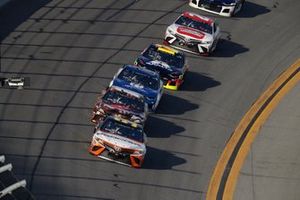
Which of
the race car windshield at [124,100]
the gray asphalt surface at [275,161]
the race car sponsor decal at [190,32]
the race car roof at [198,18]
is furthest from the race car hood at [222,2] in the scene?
the race car windshield at [124,100]

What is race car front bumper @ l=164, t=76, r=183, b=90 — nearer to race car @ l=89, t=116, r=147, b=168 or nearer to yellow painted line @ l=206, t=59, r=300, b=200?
yellow painted line @ l=206, t=59, r=300, b=200

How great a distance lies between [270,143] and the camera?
99.9ft

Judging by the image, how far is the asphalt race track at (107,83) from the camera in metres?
26.2

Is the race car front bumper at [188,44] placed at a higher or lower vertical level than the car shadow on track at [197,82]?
higher

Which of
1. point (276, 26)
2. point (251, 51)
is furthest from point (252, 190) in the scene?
point (276, 26)

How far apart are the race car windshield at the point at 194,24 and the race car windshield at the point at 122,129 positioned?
391 inches

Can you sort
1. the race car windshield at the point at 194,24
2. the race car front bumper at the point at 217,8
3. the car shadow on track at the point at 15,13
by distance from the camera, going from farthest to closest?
the race car front bumper at the point at 217,8 → the race car windshield at the point at 194,24 → the car shadow on track at the point at 15,13

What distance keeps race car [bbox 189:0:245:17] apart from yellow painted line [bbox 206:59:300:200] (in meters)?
4.98

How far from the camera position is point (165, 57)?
33312 millimetres

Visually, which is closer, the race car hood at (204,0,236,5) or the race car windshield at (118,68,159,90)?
the race car windshield at (118,68,159,90)

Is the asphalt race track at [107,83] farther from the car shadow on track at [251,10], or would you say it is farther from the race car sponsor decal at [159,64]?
the race car sponsor decal at [159,64]

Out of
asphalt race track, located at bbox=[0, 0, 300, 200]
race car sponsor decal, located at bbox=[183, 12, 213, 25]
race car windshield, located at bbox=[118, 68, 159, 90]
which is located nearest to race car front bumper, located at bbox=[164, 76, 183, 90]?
asphalt race track, located at bbox=[0, 0, 300, 200]

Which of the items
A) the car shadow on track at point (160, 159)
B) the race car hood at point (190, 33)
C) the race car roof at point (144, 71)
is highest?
the race car hood at point (190, 33)

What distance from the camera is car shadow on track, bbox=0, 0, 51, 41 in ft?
117
